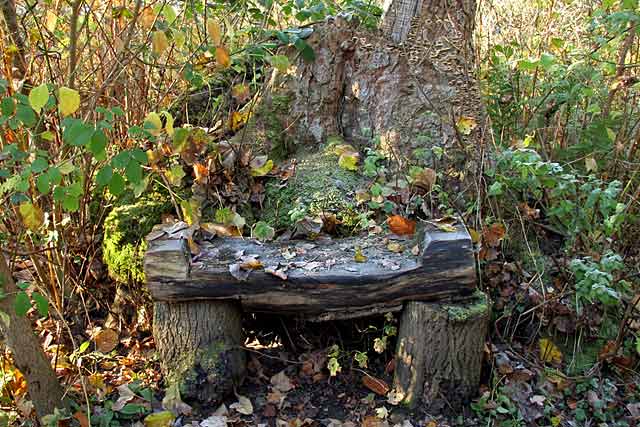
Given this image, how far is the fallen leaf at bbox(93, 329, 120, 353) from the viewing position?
3.08 metres

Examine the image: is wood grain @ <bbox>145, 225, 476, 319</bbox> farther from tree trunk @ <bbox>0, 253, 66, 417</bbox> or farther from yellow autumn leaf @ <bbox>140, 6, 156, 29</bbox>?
yellow autumn leaf @ <bbox>140, 6, 156, 29</bbox>

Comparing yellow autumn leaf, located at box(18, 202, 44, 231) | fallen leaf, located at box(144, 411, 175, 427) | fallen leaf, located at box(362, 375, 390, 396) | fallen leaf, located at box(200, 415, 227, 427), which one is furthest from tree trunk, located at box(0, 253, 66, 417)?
fallen leaf, located at box(362, 375, 390, 396)

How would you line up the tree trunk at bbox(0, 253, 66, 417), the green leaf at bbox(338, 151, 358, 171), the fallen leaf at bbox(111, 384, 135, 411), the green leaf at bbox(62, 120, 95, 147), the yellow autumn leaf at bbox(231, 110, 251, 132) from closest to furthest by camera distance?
the green leaf at bbox(62, 120, 95, 147) → the tree trunk at bbox(0, 253, 66, 417) → the fallen leaf at bbox(111, 384, 135, 411) → the green leaf at bbox(338, 151, 358, 171) → the yellow autumn leaf at bbox(231, 110, 251, 132)

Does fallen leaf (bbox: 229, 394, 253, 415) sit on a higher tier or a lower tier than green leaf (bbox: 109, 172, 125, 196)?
lower

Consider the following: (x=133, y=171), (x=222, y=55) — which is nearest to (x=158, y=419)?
(x=133, y=171)

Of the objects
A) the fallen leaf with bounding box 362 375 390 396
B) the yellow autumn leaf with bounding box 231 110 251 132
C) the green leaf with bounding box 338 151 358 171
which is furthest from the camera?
the yellow autumn leaf with bounding box 231 110 251 132

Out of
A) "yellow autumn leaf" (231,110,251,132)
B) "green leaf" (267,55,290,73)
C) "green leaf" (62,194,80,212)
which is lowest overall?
"green leaf" (62,194,80,212)

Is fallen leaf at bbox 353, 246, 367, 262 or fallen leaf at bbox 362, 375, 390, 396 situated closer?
fallen leaf at bbox 353, 246, 367, 262

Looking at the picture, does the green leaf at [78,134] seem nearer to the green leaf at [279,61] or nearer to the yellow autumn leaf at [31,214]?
the yellow autumn leaf at [31,214]

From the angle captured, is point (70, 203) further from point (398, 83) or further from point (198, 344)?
point (398, 83)

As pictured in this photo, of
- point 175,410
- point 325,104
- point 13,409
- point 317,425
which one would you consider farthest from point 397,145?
point 13,409

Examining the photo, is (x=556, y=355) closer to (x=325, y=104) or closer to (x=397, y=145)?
(x=397, y=145)

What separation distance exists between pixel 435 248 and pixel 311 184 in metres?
0.95

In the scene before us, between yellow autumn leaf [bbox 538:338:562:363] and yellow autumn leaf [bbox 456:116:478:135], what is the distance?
1.25 m
